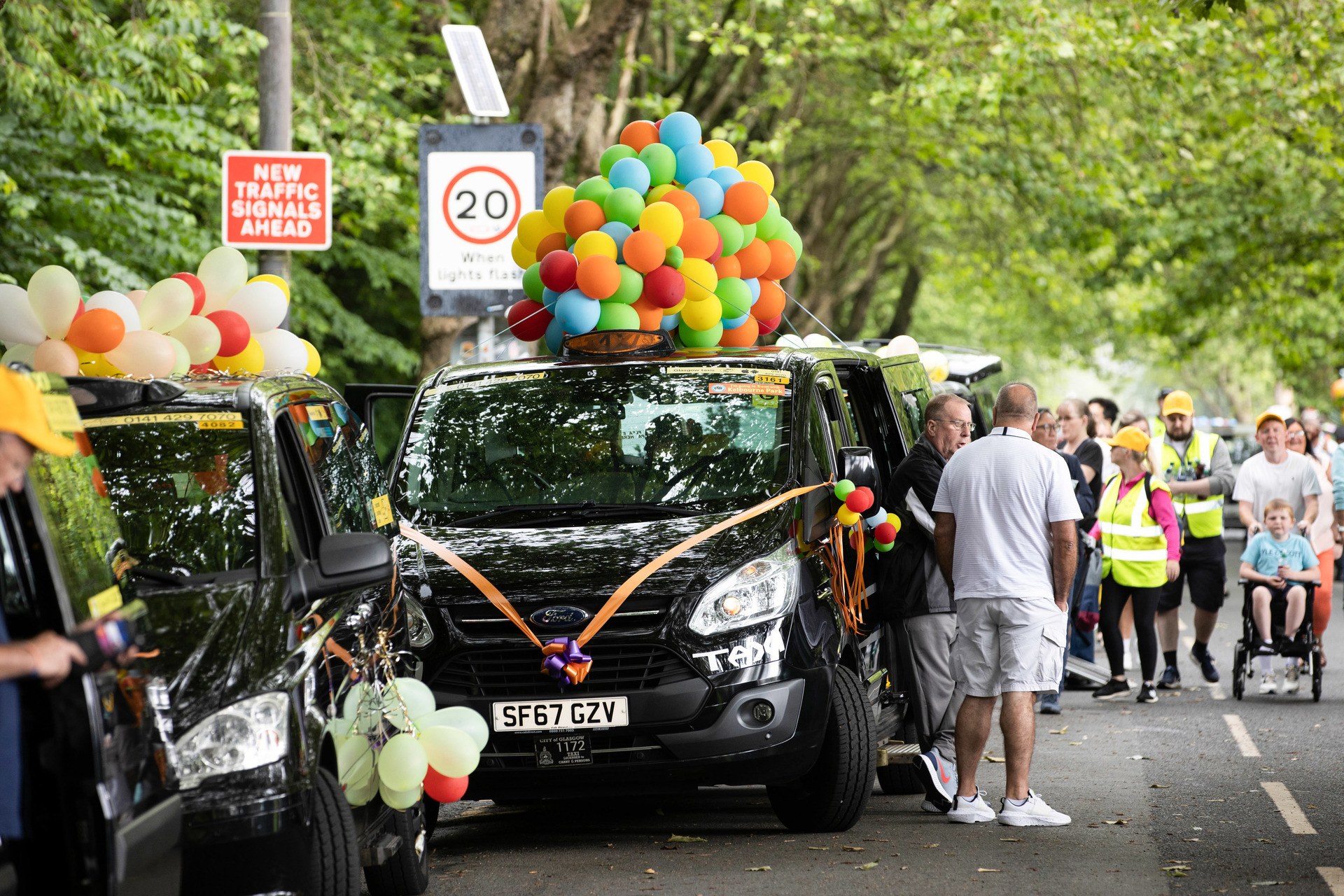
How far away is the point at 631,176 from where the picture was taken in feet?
32.5

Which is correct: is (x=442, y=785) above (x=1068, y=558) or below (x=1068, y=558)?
below

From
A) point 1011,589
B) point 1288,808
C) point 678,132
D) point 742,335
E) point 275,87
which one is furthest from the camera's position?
point 275,87

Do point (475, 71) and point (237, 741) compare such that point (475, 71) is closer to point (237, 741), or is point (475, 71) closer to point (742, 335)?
point (742, 335)

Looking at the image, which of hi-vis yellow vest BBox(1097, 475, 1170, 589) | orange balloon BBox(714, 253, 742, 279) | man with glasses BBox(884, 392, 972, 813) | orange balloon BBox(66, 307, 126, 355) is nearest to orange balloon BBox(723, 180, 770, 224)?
orange balloon BBox(714, 253, 742, 279)

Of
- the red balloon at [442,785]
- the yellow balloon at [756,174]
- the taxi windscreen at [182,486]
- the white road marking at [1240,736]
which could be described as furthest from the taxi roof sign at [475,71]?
the red balloon at [442,785]

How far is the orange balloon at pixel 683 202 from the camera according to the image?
998cm

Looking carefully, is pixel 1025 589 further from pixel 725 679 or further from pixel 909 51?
pixel 909 51

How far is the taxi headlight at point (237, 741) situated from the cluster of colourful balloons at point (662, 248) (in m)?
4.38

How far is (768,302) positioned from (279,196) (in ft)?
9.08

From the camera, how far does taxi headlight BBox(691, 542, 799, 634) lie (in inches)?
296

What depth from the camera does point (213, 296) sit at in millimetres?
8008

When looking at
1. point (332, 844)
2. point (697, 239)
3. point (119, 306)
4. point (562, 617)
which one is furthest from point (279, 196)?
point (332, 844)

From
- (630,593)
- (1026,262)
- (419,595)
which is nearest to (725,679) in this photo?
(630,593)

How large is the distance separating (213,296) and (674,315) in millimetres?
2673
